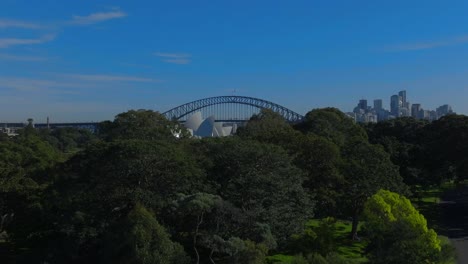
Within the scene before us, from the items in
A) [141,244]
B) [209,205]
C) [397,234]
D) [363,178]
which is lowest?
[141,244]

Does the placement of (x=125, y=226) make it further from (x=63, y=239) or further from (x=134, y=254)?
(x=63, y=239)

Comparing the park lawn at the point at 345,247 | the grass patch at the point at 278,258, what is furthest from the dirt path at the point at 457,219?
the grass patch at the point at 278,258

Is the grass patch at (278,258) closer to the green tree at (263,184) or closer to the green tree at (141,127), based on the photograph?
the green tree at (263,184)

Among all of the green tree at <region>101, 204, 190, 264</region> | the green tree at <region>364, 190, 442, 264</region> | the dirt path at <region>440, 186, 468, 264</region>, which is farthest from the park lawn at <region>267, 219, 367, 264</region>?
the green tree at <region>101, 204, 190, 264</region>

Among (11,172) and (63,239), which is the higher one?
(11,172)

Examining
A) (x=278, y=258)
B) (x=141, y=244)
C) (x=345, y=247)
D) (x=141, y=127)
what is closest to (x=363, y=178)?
(x=345, y=247)

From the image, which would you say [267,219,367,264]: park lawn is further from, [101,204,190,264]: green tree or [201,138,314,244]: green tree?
[101,204,190,264]: green tree

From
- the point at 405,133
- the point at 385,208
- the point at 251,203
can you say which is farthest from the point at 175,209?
the point at 405,133

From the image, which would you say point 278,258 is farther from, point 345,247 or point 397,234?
point 397,234

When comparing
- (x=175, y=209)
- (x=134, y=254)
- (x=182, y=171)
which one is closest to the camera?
(x=134, y=254)
